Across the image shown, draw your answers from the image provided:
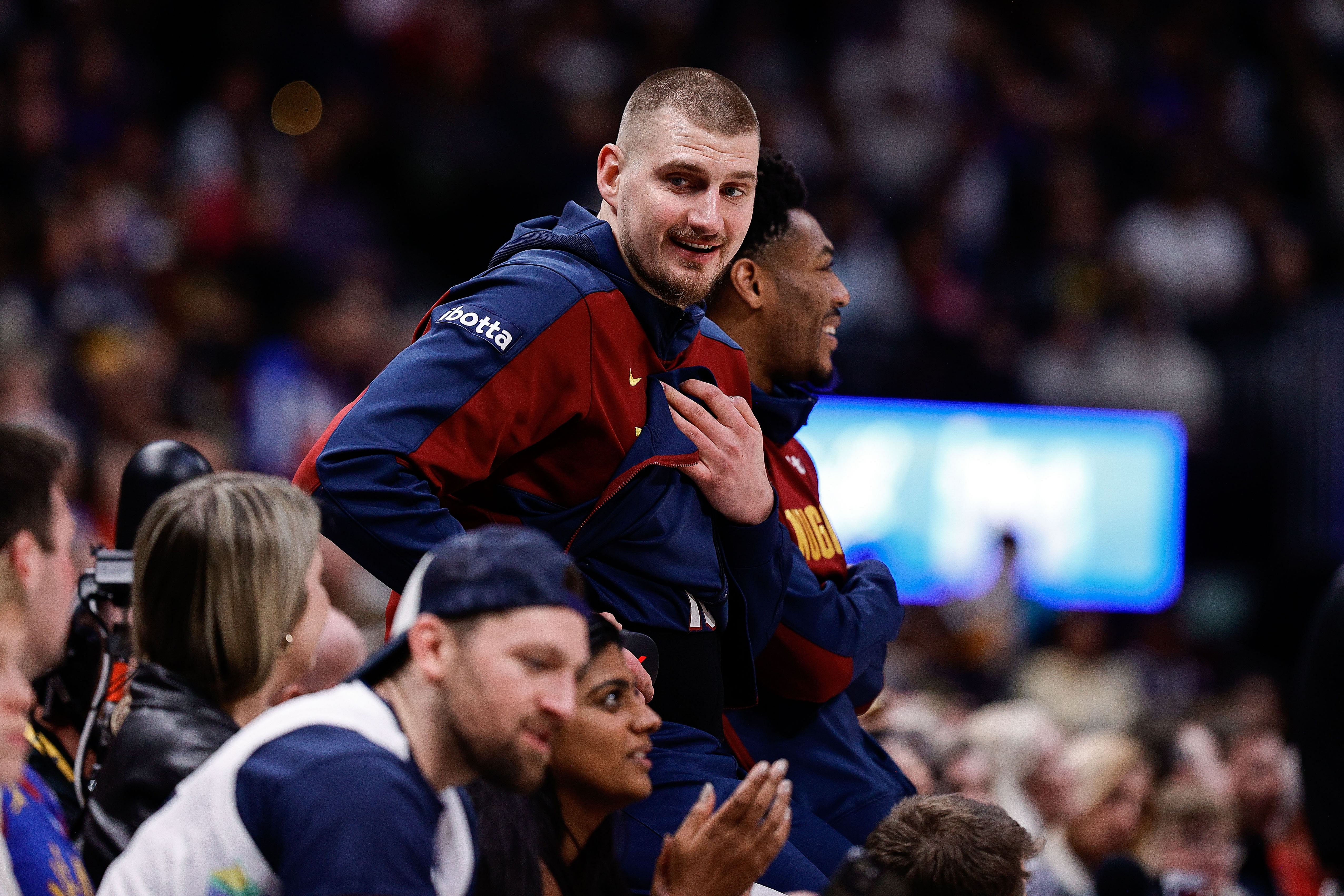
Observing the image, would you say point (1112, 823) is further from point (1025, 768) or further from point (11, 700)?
point (11, 700)

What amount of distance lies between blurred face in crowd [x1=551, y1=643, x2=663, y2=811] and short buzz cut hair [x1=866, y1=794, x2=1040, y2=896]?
62cm

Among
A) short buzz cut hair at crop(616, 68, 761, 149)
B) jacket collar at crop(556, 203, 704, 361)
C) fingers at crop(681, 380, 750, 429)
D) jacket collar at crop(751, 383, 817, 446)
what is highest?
short buzz cut hair at crop(616, 68, 761, 149)

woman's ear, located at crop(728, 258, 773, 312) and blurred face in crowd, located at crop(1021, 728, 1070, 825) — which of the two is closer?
woman's ear, located at crop(728, 258, 773, 312)

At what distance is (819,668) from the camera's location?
3.26 m

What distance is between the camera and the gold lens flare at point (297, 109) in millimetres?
8773

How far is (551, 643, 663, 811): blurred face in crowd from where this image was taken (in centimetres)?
246

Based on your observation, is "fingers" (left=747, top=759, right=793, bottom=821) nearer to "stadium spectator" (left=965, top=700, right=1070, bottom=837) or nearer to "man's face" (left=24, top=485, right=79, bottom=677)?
"man's face" (left=24, top=485, right=79, bottom=677)

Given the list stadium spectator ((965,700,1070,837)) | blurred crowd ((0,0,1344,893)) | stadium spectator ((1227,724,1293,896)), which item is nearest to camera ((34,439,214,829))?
blurred crowd ((0,0,1344,893))

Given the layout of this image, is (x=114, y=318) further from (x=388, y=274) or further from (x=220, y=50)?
(x=220, y=50)

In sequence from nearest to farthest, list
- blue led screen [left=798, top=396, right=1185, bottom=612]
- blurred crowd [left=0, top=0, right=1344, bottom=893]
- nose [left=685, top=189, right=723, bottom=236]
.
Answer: nose [left=685, top=189, right=723, bottom=236]
blurred crowd [left=0, top=0, right=1344, bottom=893]
blue led screen [left=798, top=396, right=1185, bottom=612]

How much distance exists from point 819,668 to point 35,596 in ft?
5.06

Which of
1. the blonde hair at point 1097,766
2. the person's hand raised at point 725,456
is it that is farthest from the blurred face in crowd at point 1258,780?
the person's hand raised at point 725,456

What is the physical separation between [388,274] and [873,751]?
5661 millimetres

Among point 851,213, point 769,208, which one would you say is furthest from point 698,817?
point 851,213
